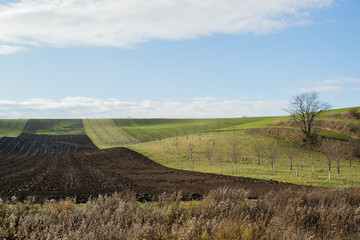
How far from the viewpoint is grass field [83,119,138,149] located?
90.9 metres

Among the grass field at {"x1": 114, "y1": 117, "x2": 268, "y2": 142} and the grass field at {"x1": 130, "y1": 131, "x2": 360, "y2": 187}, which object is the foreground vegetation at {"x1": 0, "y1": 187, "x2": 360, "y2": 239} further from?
the grass field at {"x1": 114, "y1": 117, "x2": 268, "y2": 142}

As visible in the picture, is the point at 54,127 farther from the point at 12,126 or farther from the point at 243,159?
the point at 243,159

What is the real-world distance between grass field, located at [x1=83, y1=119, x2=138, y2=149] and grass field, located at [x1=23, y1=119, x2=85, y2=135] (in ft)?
14.1

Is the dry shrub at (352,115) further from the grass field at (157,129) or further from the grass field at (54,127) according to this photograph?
the grass field at (54,127)

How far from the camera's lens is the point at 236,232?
28.6 feet

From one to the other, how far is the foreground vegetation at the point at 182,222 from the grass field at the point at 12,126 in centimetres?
10888

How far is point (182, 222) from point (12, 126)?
135503 mm

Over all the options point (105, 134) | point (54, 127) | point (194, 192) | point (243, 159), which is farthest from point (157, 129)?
point (194, 192)

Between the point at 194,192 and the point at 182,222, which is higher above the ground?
the point at 182,222

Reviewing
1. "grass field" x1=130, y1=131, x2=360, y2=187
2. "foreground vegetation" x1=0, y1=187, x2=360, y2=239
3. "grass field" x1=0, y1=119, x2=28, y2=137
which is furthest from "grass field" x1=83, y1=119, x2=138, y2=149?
"foreground vegetation" x1=0, y1=187, x2=360, y2=239

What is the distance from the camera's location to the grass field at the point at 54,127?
117m

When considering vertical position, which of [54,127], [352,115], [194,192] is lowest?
[194,192]

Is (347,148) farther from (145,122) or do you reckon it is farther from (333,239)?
(145,122)

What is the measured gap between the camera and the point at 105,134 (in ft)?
367
